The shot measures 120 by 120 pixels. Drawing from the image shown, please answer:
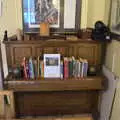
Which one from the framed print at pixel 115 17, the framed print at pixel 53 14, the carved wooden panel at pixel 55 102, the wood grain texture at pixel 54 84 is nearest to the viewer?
the framed print at pixel 115 17

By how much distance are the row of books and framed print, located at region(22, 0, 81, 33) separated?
503 mm

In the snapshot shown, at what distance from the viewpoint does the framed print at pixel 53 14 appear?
9.22 ft

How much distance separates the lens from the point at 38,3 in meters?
2.80

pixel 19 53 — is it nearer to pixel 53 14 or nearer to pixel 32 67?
pixel 32 67

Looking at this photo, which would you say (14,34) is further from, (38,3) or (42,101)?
(42,101)

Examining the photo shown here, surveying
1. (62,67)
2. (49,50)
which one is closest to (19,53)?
(49,50)

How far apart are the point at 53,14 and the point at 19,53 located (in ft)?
2.49

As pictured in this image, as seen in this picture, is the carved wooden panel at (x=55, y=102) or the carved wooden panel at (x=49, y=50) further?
the carved wooden panel at (x=55, y=102)

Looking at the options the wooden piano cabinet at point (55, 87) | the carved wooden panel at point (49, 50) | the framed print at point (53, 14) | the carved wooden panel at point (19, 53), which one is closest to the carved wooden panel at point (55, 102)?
the wooden piano cabinet at point (55, 87)

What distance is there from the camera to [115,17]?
2.55 m

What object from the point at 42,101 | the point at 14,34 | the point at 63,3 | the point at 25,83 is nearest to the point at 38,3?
the point at 63,3

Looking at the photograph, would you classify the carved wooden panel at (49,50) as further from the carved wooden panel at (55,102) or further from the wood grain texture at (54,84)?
the carved wooden panel at (55,102)

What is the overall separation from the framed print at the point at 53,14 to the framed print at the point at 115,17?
501 mm

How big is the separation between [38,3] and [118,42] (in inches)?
49.6
